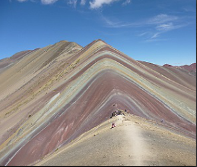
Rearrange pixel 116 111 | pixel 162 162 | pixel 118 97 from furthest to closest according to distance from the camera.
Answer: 1. pixel 118 97
2. pixel 116 111
3. pixel 162 162

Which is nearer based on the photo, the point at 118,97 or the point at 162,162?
the point at 162,162

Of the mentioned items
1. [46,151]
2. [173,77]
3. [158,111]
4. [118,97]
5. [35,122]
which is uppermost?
[173,77]

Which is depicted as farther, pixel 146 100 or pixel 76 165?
pixel 146 100

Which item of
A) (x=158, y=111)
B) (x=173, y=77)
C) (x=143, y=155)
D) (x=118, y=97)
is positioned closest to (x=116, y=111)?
(x=118, y=97)

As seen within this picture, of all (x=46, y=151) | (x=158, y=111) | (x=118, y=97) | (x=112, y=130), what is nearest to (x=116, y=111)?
(x=118, y=97)

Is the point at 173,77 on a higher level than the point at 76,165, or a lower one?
higher

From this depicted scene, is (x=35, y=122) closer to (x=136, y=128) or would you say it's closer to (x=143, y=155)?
(x=136, y=128)

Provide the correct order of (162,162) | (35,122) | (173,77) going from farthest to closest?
(173,77), (35,122), (162,162)

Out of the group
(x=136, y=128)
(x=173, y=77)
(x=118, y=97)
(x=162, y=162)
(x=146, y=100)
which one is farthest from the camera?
(x=173, y=77)

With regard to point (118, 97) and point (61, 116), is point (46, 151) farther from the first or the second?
point (118, 97)
